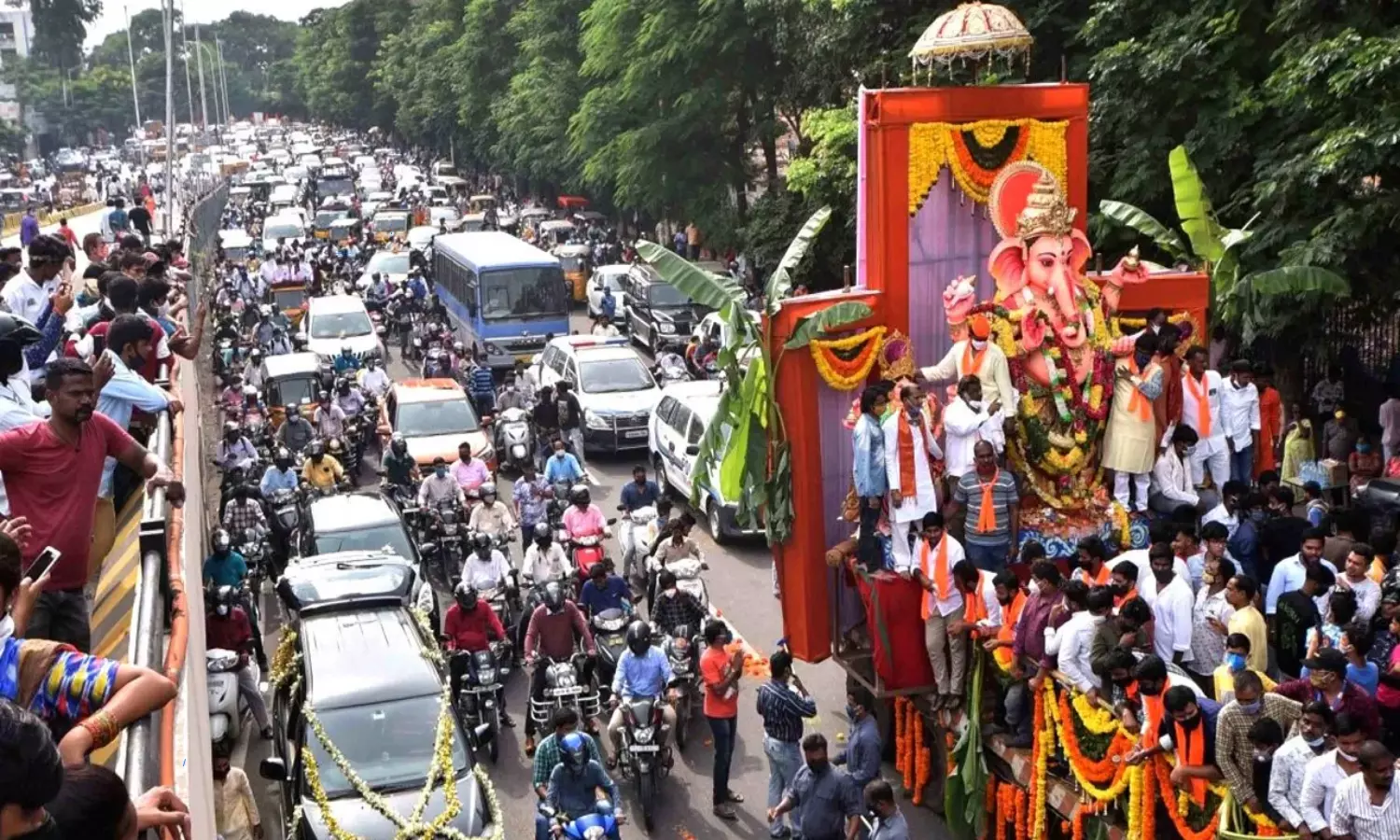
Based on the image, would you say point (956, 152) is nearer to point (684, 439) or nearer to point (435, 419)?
point (684, 439)

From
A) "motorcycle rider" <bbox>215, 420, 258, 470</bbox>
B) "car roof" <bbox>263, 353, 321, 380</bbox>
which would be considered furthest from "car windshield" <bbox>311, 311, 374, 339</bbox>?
"motorcycle rider" <bbox>215, 420, 258, 470</bbox>

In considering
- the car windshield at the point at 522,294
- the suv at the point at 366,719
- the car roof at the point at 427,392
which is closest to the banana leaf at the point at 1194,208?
the suv at the point at 366,719

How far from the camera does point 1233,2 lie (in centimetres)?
1703

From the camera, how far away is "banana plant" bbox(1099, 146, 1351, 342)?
14.4 metres

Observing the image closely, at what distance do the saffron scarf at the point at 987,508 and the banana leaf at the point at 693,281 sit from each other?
2370 mm

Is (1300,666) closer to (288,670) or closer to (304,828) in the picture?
(304,828)

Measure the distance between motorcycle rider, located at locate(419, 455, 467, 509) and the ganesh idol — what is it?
25.0 ft

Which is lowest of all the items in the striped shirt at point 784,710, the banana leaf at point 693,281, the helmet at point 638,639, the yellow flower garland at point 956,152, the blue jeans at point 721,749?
A: the blue jeans at point 721,749

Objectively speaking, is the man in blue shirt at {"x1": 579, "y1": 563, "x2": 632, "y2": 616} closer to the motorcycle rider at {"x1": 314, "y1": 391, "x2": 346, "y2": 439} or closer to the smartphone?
the smartphone

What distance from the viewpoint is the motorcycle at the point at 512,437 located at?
22516 millimetres

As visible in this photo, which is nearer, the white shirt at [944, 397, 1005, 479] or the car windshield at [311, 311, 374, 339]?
the white shirt at [944, 397, 1005, 479]

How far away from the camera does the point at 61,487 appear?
703 cm

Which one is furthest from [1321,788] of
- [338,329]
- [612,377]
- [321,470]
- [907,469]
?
[338,329]

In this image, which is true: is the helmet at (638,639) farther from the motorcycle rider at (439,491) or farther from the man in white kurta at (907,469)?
the motorcycle rider at (439,491)
